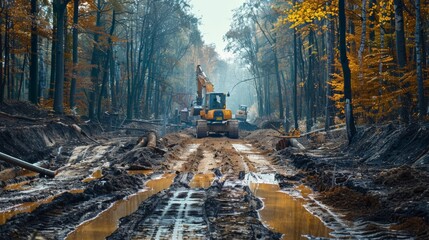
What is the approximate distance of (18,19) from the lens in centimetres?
2678

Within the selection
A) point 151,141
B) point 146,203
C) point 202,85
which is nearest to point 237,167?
point 151,141

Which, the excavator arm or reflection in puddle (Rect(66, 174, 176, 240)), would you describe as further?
the excavator arm

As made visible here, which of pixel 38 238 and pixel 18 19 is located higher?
pixel 18 19

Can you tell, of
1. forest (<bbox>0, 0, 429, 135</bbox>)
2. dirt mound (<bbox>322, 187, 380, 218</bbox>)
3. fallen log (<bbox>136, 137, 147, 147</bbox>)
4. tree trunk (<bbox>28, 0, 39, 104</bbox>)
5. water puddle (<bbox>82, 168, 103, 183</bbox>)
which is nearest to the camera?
dirt mound (<bbox>322, 187, 380, 218</bbox>)

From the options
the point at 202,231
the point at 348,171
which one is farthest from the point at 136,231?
the point at 348,171

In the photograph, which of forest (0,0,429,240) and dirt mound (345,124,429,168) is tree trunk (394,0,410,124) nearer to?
forest (0,0,429,240)

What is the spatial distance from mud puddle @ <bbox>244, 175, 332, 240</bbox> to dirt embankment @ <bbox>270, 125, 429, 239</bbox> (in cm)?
63

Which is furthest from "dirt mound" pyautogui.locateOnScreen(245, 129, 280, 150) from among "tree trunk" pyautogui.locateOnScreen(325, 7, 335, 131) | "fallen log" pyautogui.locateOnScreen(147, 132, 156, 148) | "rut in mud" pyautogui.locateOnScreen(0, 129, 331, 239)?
"rut in mud" pyautogui.locateOnScreen(0, 129, 331, 239)

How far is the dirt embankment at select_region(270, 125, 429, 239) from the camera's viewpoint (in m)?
9.18

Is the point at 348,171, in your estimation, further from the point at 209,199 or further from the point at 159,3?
the point at 159,3

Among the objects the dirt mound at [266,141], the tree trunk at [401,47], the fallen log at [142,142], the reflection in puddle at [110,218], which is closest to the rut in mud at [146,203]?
the reflection in puddle at [110,218]

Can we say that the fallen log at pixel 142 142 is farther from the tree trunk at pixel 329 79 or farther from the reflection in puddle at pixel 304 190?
→ the reflection in puddle at pixel 304 190

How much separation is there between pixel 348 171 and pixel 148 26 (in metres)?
39.4

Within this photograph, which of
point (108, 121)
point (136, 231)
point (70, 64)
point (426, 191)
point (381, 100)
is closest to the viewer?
point (136, 231)
